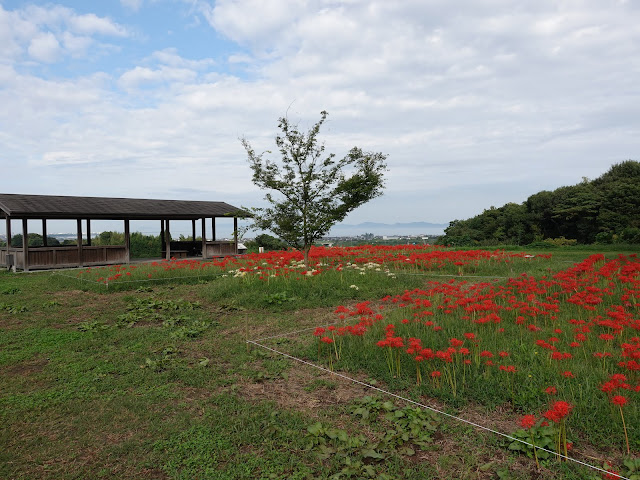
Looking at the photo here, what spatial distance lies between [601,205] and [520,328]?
25047 millimetres

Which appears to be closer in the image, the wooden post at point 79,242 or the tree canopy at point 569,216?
the wooden post at point 79,242

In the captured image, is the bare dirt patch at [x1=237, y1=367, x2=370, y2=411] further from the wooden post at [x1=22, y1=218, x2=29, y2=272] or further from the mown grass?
the wooden post at [x1=22, y1=218, x2=29, y2=272]

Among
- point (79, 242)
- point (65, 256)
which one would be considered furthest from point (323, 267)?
point (65, 256)

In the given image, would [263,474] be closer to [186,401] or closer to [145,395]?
[186,401]

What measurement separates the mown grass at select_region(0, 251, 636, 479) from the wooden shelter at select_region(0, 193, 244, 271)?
26.1 ft

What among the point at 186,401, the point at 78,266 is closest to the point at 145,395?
the point at 186,401

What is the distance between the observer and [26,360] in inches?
215

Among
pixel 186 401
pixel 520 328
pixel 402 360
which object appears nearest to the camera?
pixel 186 401

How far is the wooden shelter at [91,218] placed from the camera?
52.6ft

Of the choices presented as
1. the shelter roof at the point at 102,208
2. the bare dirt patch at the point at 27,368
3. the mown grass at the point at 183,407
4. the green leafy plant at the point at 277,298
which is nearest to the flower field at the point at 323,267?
the green leafy plant at the point at 277,298

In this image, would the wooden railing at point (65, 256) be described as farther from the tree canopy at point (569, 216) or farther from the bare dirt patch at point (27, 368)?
the tree canopy at point (569, 216)

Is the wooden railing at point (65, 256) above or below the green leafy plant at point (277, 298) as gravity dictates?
above

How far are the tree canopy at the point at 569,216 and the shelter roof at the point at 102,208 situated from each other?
1470 cm

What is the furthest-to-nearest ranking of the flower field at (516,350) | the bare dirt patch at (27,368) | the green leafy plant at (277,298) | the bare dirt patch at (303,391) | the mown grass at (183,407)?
the green leafy plant at (277,298)
the bare dirt patch at (27,368)
the bare dirt patch at (303,391)
the flower field at (516,350)
the mown grass at (183,407)
